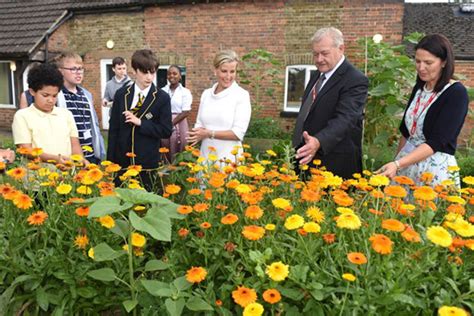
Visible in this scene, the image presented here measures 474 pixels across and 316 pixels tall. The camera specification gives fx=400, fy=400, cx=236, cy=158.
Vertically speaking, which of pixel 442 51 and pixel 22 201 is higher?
pixel 442 51

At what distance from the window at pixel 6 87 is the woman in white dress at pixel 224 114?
1214cm

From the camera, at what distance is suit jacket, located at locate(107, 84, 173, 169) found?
351 cm

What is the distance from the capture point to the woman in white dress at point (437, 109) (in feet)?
8.26

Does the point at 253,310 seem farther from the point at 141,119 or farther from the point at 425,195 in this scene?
the point at 141,119

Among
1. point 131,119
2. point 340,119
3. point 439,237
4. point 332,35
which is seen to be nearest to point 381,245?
point 439,237

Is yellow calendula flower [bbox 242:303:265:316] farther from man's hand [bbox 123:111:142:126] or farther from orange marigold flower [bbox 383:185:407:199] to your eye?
man's hand [bbox 123:111:142:126]

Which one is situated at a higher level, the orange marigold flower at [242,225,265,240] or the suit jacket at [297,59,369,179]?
the suit jacket at [297,59,369,179]

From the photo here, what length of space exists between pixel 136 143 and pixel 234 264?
2.36m

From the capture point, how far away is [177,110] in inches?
243

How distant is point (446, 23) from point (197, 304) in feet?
42.5

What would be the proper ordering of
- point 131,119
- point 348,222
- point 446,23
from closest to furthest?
point 348,222, point 131,119, point 446,23

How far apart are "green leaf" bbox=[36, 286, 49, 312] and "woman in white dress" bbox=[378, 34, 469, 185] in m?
1.96

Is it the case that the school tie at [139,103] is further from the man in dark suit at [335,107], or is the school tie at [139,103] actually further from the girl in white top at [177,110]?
the girl in white top at [177,110]

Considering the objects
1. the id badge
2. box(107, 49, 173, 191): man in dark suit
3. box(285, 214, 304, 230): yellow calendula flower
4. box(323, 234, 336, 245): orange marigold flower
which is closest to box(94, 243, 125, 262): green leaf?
box(285, 214, 304, 230): yellow calendula flower
